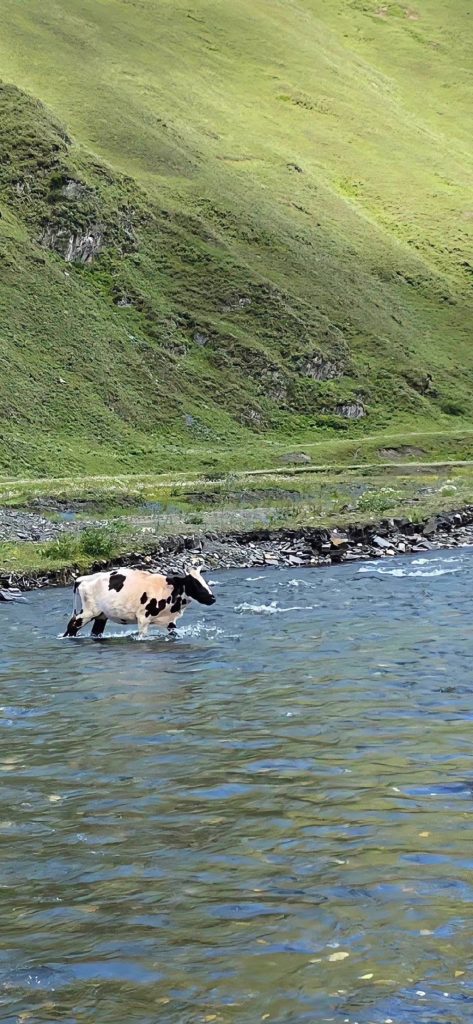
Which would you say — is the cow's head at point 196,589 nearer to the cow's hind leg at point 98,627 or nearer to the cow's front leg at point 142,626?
the cow's front leg at point 142,626

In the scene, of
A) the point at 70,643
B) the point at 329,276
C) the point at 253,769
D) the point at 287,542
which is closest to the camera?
the point at 253,769

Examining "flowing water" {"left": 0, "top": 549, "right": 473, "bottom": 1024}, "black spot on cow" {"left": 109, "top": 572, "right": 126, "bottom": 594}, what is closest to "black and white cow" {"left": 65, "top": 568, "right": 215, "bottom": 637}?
"black spot on cow" {"left": 109, "top": 572, "right": 126, "bottom": 594}

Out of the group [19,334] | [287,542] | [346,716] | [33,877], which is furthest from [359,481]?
[33,877]

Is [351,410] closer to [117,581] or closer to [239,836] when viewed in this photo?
[117,581]

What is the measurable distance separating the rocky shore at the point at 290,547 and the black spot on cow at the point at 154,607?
8964mm

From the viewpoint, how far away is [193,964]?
25.3ft

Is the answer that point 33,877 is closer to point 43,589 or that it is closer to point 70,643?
point 70,643

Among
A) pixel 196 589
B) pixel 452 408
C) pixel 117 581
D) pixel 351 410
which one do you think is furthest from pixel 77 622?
pixel 452 408

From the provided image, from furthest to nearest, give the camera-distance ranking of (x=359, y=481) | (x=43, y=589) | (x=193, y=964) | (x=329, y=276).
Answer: (x=329, y=276), (x=359, y=481), (x=43, y=589), (x=193, y=964)

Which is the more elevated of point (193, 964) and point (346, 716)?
point (193, 964)

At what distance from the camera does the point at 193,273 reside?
379 feet

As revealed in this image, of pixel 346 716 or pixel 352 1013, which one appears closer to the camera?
pixel 352 1013

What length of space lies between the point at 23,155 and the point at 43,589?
9391cm

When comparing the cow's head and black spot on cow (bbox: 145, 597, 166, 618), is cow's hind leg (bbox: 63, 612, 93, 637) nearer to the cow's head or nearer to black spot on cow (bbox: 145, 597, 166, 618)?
black spot on cow (bbox: 145, 597, 166, 618)
